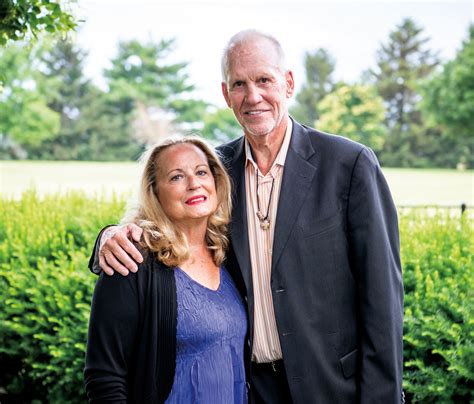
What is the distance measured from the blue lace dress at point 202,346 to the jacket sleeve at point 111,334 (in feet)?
0.69

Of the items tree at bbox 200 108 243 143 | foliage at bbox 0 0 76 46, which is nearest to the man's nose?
foliage at bbox 0 0 76 46

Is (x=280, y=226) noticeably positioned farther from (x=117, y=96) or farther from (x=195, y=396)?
(x=117, y=96)

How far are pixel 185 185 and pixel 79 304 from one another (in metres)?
2.30

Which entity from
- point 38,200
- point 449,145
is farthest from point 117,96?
point 38,200

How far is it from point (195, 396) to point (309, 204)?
1.00 meters

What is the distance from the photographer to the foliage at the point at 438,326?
3.66 m

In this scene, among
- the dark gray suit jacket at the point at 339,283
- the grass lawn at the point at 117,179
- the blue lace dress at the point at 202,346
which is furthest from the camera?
the grass lawn at the point at 117,179

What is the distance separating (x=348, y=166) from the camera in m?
2.80

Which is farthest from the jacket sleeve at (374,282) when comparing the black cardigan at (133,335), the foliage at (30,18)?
the foliage at (30,18)

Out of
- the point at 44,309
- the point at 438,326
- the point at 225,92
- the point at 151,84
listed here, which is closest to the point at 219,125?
the point at 151,84

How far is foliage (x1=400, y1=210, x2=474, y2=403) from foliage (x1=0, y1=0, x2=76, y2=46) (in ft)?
9.84

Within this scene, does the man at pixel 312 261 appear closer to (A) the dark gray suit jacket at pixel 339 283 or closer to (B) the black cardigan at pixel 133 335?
(A) the dark gray suit jacket at pixel 339 283

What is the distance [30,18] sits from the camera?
389cm

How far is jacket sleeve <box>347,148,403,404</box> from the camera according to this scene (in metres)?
2.70
